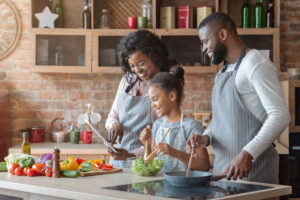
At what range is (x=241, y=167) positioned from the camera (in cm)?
206

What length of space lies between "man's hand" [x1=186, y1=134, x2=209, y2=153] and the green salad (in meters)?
0.17

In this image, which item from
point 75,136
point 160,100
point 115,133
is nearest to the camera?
point 160,100

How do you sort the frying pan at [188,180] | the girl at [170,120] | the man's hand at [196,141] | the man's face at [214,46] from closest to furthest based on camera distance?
the frying pan at [188,180] < the man's hand at [196,141] < the man's face at [214,46] < the girl at [170,120]

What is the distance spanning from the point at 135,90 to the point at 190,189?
129 cm

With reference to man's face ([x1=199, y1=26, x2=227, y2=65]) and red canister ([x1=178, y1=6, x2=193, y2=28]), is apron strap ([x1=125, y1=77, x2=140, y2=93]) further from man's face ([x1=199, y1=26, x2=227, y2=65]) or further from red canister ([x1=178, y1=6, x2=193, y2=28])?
red canister ([x1=178, y1=6, x2=193, y2=28])

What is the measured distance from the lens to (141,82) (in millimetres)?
3137

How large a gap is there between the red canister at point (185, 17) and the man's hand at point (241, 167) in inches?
109

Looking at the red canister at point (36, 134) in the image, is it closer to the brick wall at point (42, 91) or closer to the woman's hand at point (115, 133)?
the brick wall at point (42, 91)

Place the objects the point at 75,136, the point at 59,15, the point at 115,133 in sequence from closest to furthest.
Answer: the point at 115,133 → the point at 75,136 → the point at 59,15

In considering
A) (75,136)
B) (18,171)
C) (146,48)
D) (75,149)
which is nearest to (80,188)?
(18,171)

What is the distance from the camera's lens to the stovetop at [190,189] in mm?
1825

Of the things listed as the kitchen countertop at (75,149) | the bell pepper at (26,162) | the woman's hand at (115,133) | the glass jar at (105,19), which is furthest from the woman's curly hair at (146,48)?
the glass jar at (105,19)

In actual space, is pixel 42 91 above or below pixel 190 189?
above

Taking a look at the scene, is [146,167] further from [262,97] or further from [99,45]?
[99,45]
